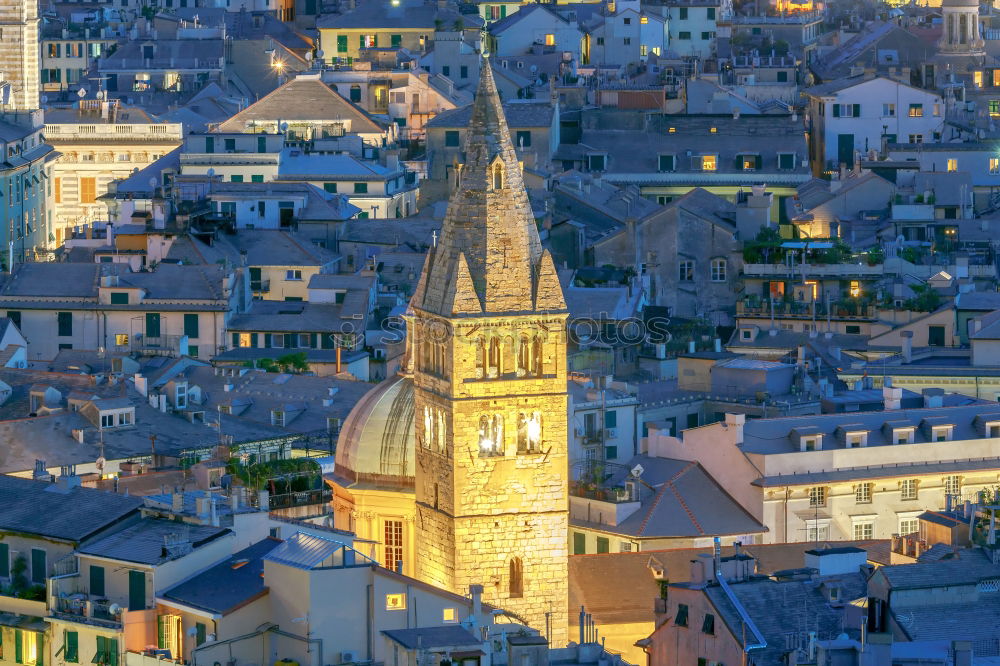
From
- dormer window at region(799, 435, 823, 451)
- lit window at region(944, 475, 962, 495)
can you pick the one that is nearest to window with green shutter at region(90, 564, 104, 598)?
dormer window at region(799, 435, 823, 451)

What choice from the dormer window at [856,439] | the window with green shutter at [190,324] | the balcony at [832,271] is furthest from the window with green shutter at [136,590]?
the balcony at [832,271]

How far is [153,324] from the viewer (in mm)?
136625

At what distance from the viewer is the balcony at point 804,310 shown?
13750cm

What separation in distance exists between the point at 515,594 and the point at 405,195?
74.9 metres

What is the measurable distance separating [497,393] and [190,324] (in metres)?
44.8

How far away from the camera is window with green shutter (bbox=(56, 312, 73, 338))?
138375 millimetres

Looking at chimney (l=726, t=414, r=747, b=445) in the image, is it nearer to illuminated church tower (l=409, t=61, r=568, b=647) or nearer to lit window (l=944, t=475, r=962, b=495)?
lit window (l=944, t=475, r=962, b=495)

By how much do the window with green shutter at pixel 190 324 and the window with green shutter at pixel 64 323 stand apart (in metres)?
4.04

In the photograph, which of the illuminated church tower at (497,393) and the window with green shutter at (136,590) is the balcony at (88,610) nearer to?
the window with green shutter at (136,590)

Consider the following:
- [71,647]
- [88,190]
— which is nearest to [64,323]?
[88,190]

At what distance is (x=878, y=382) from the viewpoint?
4902 inches

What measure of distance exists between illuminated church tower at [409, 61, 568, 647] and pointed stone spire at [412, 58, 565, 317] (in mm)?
22

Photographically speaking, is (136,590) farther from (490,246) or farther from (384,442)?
(490,246)

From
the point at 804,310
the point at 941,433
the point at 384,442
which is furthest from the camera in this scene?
the point at 804,310
